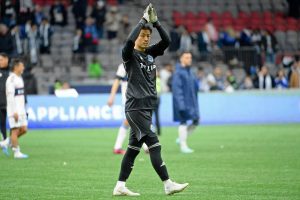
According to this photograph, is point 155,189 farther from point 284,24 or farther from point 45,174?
point 284,24

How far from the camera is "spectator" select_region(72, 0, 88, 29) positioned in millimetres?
38678

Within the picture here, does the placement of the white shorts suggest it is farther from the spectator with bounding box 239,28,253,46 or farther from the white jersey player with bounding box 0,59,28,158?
the spectator with bounding box 239,28,253,46

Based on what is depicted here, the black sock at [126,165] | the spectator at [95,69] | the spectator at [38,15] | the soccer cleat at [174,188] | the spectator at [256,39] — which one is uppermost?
the spectator at [38,15]

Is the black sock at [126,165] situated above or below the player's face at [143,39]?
below

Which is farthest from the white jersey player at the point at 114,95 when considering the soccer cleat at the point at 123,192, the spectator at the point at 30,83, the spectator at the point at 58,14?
the spectator at the point at 58,14

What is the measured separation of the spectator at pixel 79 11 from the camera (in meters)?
38.7

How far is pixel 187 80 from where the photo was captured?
21234mm

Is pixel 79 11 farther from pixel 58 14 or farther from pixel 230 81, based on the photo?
pixel 230 81

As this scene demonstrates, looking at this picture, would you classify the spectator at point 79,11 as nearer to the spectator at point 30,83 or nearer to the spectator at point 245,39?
the spectator at point 30,83

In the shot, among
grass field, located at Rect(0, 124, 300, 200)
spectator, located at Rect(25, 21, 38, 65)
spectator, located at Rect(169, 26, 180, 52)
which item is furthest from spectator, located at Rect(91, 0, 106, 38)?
grass field, located at Rect(0, 124, 300, 200)

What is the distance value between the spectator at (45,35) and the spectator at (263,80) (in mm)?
9133

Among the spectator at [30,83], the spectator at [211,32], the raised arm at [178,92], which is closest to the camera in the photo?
→ the raised arm at [178,92]

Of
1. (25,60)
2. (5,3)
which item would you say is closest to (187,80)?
(25,60)

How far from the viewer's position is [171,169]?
54.4 feet
